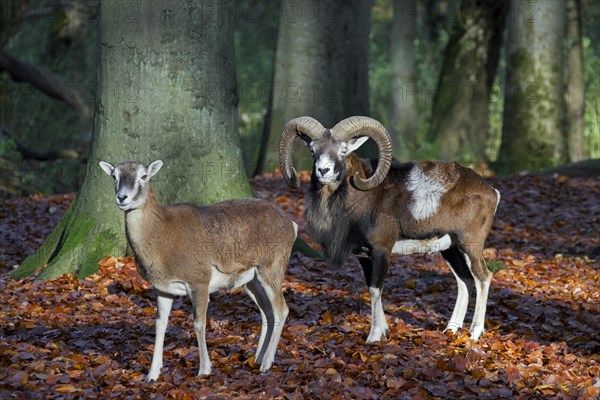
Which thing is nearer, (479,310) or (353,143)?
(479,310)

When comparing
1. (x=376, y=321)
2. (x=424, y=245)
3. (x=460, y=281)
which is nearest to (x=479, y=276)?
(x=460, y=281)

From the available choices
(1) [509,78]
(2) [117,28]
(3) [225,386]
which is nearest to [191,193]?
(2) [117,28]

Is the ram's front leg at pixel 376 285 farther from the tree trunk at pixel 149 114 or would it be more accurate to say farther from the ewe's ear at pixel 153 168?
the tree trunk at pixel 149 114

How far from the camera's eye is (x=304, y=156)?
20.8m

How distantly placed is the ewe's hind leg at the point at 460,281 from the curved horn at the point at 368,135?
132 cm

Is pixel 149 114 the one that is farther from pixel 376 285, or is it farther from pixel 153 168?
pixel 376 285

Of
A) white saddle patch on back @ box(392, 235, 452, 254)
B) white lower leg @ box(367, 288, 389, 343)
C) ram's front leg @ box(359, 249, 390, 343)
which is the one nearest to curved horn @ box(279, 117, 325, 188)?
ram's front leg @ box(359, 249, 390, 343)

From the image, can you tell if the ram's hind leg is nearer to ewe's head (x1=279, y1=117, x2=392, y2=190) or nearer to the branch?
ewe's head (x1=279, y1=117, x2=392, y2=190)

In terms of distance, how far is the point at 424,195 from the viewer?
1097 cm

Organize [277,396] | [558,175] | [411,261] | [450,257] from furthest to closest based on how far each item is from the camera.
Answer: [558,175] < [411,261] < [450,257] < [277,396]

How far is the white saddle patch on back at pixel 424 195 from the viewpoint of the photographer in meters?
10.9

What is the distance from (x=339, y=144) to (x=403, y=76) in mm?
23236

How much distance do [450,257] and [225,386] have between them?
154 inches

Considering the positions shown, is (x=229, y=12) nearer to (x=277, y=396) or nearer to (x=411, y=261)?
(x=411, y=261)
